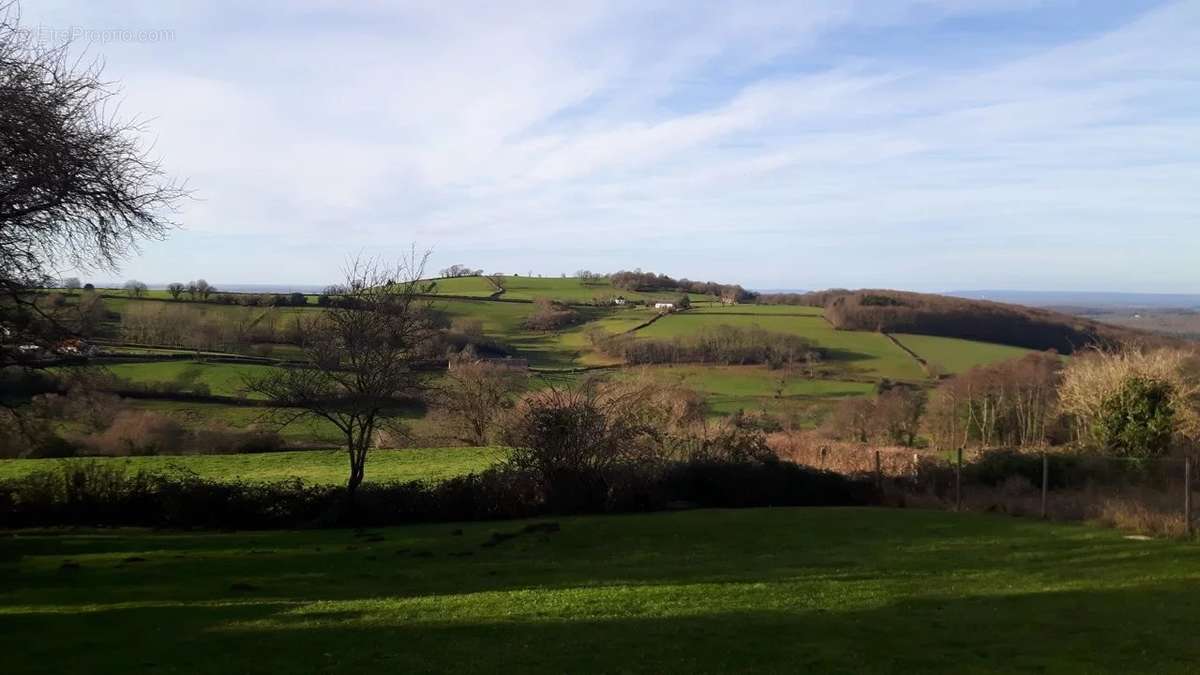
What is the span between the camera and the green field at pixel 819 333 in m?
60.8

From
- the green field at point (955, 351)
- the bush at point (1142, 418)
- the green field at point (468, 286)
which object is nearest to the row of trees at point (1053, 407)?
the bush at point (1142, 418)

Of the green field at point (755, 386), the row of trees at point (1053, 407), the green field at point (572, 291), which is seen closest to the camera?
the row of trees at point (1053, 407)

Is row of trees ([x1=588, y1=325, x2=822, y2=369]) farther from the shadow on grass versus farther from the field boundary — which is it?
the shadow on grass

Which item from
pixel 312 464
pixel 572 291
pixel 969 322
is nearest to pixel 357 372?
pixel 312 464

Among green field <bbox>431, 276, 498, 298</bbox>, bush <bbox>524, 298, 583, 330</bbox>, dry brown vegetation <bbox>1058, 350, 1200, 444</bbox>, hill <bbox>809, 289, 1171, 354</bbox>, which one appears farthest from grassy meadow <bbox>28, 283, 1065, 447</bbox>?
dry brown vegetation <bbox>1058, 350, 1200, 444</bbox>

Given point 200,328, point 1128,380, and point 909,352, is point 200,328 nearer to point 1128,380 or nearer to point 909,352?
point 909,352

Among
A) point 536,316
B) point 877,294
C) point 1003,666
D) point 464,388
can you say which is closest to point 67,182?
point 1003,666

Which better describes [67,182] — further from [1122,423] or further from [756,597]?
[1122,423]

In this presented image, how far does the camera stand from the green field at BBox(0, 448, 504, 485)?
32281 mm

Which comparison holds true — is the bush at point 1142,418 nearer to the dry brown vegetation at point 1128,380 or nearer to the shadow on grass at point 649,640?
the dry brown vegetation at point 1128,380

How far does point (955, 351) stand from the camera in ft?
211

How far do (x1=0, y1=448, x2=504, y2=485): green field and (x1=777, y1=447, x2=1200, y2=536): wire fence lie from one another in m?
15.2

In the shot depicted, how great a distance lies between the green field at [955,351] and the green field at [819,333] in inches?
61.2

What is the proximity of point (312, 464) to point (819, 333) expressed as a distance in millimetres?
44093
